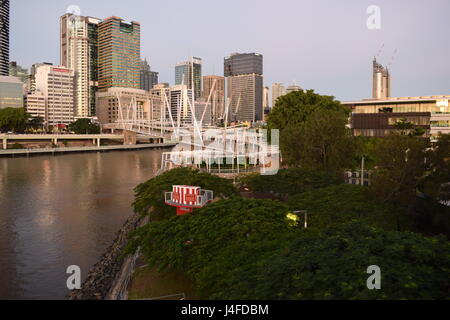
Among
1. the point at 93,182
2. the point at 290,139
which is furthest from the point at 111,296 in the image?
the point at 93,182

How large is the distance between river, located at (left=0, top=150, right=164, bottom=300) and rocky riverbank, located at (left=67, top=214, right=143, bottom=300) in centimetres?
98

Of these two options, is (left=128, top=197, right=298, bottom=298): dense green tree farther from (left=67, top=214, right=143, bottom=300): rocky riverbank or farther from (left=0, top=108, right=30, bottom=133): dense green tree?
(left=0, top=108, right=30, bottom=133): dense green tree

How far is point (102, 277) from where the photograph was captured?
24906 millimetres

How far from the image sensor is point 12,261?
29594 mm

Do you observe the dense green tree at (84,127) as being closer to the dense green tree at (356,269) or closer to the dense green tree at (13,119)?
the dense green tree at (13,119)

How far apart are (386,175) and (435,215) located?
13.5ft

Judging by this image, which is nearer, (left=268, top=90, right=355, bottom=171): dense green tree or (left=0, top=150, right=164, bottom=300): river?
(left=0, top=150, right=164, bottom=300): river

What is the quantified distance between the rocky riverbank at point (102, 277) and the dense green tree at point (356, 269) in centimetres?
1123

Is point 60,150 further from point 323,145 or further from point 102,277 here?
point 102,277

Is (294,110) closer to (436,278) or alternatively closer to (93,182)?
(93,182)

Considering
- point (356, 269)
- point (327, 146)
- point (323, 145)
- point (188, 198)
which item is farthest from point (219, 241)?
point (327, 146)

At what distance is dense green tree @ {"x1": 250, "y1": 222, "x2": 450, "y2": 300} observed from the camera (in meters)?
11.4

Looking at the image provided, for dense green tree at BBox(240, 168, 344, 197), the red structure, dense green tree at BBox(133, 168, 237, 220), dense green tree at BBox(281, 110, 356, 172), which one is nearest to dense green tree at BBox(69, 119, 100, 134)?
dense green tree at BBox(281, 110, 356, 172)

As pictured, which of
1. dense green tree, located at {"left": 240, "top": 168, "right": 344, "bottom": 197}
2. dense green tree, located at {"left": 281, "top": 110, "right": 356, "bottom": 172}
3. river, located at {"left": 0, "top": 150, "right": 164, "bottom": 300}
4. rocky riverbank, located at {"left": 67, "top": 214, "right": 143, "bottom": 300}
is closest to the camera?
rocky riverbank, located at {"left": 67, "top": 214, "right": 143, "bottom": 300}
